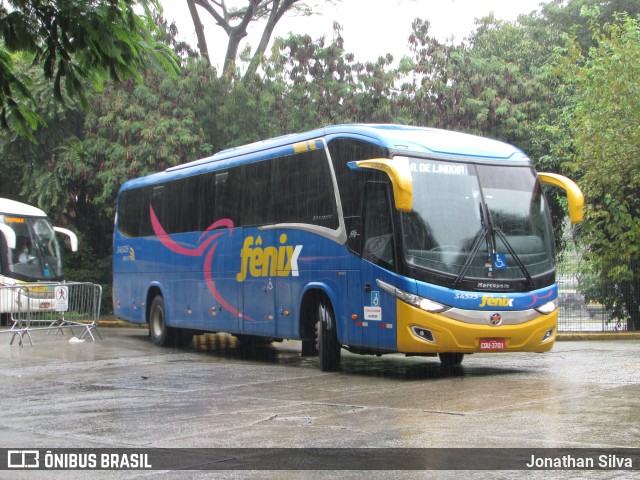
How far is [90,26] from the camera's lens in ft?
25.8

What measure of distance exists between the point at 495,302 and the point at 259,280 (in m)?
4.70

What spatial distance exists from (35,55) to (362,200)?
6102 mm

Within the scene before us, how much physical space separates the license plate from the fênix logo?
3.43 metres

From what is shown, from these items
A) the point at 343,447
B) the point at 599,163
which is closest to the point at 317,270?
the point at 343,447

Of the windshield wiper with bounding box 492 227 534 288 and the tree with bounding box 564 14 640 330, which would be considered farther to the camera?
the tree with bounding box 564 14 640 330

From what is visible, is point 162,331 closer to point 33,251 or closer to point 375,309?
point 375,309

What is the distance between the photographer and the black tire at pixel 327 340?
13.9 meters

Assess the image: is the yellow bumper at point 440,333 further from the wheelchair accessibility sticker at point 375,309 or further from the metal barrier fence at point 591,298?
the metal barrier fence at point 591,298

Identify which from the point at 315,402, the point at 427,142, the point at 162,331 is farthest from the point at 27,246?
the point at 315,402

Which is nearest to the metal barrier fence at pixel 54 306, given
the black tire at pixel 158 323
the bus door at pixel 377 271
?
the black tire at pixel 158 323

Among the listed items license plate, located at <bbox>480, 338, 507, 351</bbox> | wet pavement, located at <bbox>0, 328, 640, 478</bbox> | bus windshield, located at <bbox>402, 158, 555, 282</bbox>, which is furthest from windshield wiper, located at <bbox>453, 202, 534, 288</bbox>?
wet pavement, located at <bbox>0, 328, 640, 478</bbox>

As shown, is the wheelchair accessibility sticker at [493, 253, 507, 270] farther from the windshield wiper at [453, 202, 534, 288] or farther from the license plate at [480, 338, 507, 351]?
the license plate at [480, 338, 507, 351]

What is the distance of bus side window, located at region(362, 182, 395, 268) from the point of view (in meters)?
12.7

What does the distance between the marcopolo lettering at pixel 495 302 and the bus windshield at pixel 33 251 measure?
1920 cm
